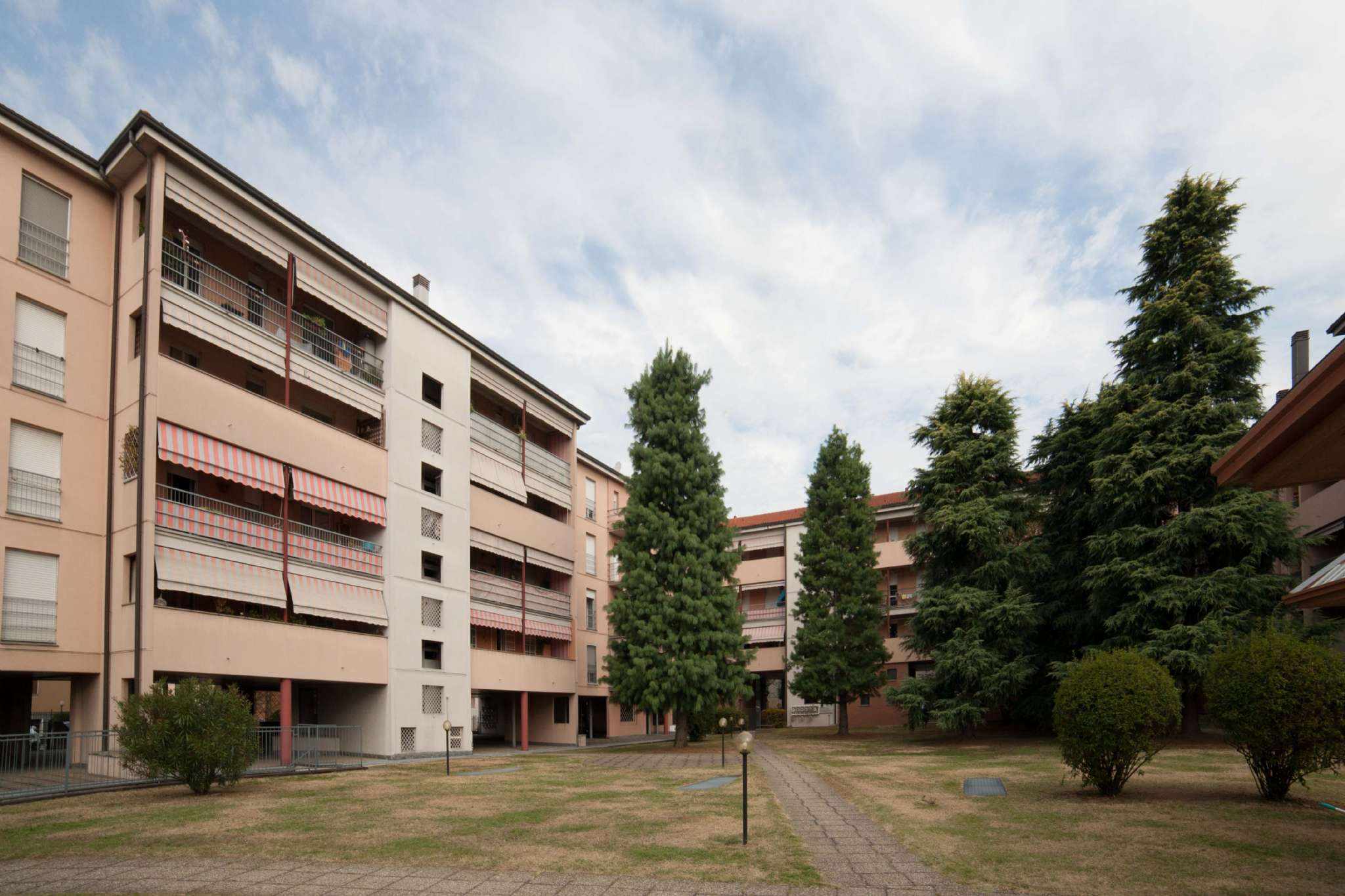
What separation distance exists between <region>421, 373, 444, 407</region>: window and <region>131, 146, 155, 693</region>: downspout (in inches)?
436

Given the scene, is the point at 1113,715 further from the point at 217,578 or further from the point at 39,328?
the point at 39,328

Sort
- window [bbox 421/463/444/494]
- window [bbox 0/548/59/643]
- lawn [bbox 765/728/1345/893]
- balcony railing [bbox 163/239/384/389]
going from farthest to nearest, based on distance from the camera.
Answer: window [bbox 421/463/444/494] < balcony railing [bbox 163/239/384/389] < window [bbox 0/548/59/643] < lawn [bbox 765/728/1345/893]

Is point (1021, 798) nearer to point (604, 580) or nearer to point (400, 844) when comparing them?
point (400, 844)

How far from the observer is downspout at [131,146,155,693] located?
20875 mm

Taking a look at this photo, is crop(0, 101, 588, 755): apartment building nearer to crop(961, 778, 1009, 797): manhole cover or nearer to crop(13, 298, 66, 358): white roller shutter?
crop(13, 298, 66, 358): white roller shutter

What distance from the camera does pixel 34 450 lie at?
69.3ft

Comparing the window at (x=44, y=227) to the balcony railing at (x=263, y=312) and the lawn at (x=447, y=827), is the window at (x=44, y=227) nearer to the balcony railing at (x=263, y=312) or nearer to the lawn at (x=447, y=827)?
the balcony railing at (x=263, y=312)

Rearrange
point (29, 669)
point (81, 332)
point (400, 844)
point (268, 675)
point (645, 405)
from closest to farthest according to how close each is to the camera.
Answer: point (400, 844) < point (29, 669) < point (81, 332) < point (268, 675) < point (645, 405)

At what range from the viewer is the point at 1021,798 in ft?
50.7

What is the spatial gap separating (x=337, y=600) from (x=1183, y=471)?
24803 millimetres

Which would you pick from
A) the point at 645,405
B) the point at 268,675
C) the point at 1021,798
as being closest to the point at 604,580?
the point at 645,405

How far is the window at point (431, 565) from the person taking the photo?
32219 millimetres

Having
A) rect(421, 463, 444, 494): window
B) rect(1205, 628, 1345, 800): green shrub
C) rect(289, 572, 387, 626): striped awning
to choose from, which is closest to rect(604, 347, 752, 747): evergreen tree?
rect(421, 463, 444, 494): window

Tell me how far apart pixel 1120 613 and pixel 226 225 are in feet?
89.3
